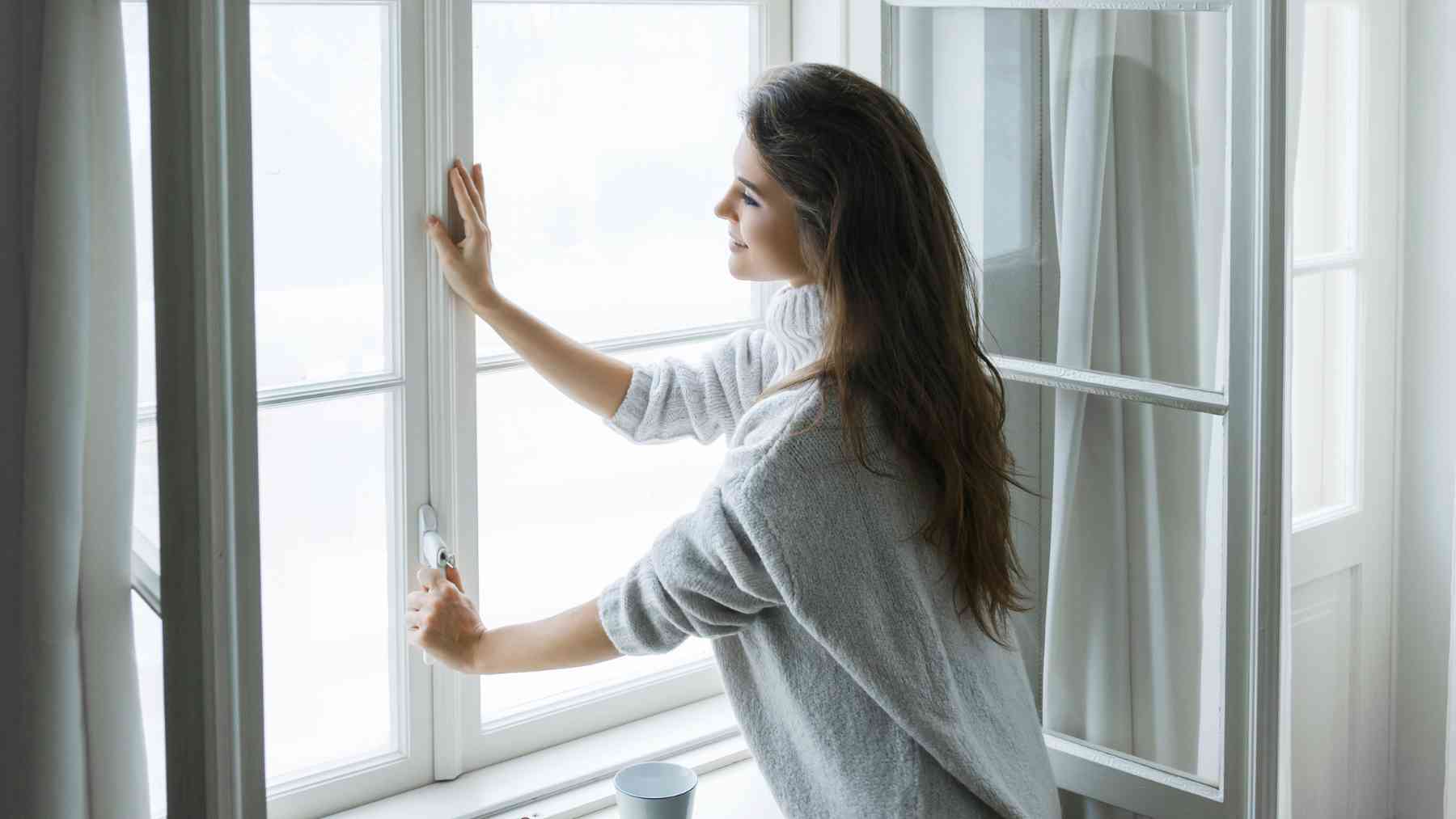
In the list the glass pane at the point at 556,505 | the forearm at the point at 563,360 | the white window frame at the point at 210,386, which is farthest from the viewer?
the glass pane at the point at 556,505

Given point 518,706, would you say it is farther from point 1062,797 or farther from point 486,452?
point 1062,797

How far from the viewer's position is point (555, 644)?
143cm

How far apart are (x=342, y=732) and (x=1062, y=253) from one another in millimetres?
1043

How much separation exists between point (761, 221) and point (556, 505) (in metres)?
0.60

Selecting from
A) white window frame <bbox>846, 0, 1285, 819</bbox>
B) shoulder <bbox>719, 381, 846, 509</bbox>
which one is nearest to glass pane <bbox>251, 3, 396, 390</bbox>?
shoulder <bbox>719, 381, 846, 509</bbox>

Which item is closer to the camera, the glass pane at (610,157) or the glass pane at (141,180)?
the glass pane at (141,180)

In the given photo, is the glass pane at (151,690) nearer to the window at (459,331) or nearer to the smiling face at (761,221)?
the window at (459,331)

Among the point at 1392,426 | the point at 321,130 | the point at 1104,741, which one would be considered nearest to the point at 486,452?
the point at 321,130

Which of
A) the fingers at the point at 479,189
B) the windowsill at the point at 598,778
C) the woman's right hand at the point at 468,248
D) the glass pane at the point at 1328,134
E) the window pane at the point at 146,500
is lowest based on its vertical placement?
the windowsill at the point at 598,778

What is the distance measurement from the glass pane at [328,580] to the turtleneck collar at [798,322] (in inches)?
18.6

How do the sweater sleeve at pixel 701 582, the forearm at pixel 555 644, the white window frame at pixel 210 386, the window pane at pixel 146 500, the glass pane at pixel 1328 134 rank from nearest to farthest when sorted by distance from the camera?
the white window frame at pixel 210 386, the window pane at pixel 146 500, the sweater sleeve at pixel 701 582, the forearm at pixel 555 644, the glass pane at pixel 1328 134

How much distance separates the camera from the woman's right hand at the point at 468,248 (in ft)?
5.27

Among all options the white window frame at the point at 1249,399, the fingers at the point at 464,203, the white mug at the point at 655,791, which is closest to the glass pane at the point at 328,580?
the fingers at the point at 464,203

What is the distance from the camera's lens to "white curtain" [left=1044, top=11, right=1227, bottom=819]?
1.56 meters
